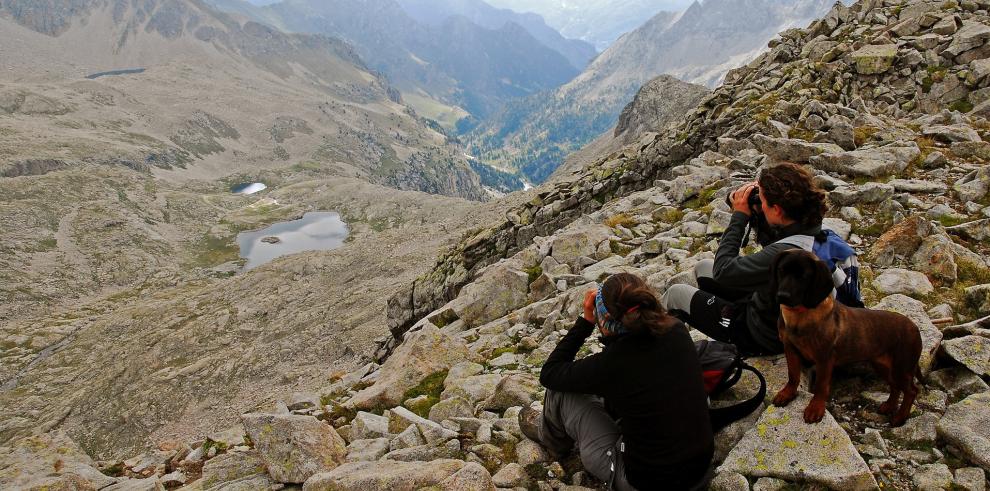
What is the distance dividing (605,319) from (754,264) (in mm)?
2604

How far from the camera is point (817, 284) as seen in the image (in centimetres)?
532

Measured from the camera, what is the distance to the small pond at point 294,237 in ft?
541

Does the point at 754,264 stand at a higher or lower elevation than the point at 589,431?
higher

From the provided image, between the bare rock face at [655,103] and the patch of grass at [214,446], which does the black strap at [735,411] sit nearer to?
the patch of grass at [214,446]

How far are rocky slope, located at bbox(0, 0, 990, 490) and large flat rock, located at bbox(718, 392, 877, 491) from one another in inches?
0.8

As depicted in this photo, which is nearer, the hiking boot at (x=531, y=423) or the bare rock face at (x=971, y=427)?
the bare rock face at (x=971, y=427)

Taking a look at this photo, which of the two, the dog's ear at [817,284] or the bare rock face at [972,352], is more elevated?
the dog's ear at [817,284]

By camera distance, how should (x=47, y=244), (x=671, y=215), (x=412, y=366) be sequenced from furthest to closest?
(x=47, y=244) < (x=671, y=215) < (x=412, y=366)

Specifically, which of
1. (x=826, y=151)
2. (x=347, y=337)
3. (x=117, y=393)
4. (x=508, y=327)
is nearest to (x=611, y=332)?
(x=508, y=327)

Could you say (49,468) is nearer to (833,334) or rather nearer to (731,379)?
(731,379)

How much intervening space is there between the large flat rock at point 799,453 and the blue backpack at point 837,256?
168 cm

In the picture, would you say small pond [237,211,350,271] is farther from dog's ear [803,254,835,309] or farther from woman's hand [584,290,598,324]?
dog's ear [803,254,835,309]

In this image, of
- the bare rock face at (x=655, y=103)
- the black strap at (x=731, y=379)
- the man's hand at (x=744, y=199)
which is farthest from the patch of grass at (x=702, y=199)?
the bare rock face at (x=655, y=103)

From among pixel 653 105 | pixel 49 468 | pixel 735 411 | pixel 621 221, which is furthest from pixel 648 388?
pixel 653 105
